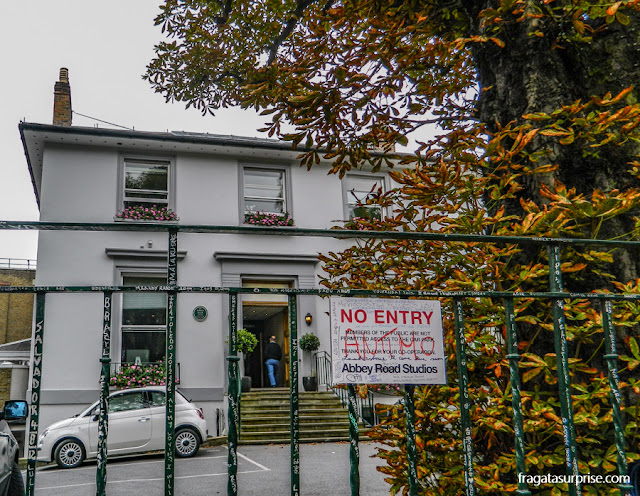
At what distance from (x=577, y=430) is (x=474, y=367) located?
55 centimetres

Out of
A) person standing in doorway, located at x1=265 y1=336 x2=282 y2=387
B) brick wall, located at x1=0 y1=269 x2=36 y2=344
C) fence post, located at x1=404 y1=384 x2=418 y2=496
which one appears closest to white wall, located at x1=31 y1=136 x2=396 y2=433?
person standing in doorway, located at x1=265 y1=336 x2=282 y2=387

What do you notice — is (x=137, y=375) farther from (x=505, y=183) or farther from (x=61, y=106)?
(x=505, y=183)

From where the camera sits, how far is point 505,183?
293 cm

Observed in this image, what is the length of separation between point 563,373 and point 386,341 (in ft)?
2.55

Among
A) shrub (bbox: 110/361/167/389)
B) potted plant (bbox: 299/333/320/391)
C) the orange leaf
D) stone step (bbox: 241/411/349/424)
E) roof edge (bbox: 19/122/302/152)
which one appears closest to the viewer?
the orange leaf

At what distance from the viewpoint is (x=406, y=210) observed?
11.6 feet

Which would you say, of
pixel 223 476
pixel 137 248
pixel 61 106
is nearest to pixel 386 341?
pixel 223 476

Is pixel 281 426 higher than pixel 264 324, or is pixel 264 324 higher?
pixel 264 324

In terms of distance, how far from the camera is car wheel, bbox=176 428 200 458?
11203 millimetres

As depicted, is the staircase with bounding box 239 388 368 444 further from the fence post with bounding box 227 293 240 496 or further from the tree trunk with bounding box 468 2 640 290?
the fence post with bounding box 227 293 240 496

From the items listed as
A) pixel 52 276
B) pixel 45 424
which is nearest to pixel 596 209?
pixel 45 424

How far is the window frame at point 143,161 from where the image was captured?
15.1 metres

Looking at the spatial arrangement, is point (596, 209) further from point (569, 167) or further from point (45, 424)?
→ point (45, 424)

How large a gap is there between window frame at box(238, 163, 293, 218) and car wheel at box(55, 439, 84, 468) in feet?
23.3
